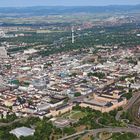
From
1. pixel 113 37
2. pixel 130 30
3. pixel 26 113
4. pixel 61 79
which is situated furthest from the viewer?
pixel 130 30

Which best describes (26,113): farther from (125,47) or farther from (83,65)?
(125,47)

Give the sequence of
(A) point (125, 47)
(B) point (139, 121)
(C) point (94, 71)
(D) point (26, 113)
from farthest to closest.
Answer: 1. (A) point (125, 47)
2. (C) point (94, 71)
3. (D) point (26, 113)
4. (B) point (139, 121)

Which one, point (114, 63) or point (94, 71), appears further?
point (114, 63)

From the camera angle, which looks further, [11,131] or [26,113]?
[26,113]

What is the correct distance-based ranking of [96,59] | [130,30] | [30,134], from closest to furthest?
[30,134], [96,59], [130,30]

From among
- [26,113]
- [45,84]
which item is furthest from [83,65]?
[26,113]

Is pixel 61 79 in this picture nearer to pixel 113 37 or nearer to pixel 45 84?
pixel 45 84

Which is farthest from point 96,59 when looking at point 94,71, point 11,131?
point 11,131

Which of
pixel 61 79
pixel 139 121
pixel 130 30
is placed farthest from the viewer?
pixel 130 30

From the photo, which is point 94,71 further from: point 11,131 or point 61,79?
point 11,131
